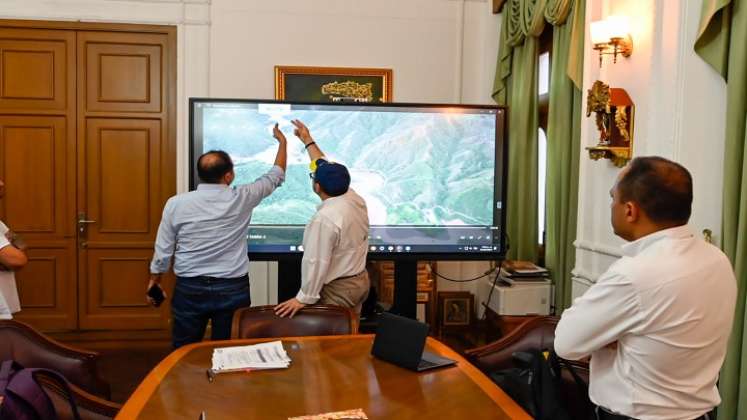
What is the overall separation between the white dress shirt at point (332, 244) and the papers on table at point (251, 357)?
55cm

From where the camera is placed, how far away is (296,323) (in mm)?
2912

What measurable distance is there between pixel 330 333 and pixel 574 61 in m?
A: 2.27

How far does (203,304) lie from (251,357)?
3.95 feet

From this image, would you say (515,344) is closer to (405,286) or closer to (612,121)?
(612,121)

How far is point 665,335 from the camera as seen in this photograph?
167 cm

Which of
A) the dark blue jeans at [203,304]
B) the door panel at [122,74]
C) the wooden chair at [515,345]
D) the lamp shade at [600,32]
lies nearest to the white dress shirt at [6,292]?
the dark blue jeans at [203,304]

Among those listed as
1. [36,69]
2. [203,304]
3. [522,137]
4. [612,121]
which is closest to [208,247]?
[203,304]

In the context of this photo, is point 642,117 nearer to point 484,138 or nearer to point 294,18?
point 484,138

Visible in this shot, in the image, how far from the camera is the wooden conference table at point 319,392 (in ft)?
6.04

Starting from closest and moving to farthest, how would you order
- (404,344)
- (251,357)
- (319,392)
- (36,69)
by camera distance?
(319,392) < (404,344) < (251,357) < (36,69)

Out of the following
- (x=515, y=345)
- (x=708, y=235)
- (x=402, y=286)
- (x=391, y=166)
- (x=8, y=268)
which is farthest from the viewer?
(x=402, y=286)

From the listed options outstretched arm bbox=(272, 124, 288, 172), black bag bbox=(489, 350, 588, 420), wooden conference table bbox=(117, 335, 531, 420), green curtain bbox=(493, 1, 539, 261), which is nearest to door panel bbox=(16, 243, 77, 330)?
outstretched arm bbox=(272, 124, 288, 172)

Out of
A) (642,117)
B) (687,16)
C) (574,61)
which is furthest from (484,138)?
(687,16)

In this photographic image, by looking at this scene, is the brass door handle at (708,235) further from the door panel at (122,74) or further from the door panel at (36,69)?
the door panel at (36,69)
